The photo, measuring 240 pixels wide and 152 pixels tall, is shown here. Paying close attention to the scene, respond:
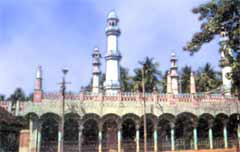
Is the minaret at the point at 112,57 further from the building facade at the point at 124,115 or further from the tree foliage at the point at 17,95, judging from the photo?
the tree foliage at the point at 17,95

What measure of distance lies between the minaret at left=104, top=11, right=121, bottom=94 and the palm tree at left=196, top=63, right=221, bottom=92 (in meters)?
8.43

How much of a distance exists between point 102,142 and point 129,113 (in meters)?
2.62

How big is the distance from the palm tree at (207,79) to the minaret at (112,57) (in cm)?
843

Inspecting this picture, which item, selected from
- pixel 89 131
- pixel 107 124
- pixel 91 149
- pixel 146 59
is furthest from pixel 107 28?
pixel 91 149

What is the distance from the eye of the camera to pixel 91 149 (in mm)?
25156

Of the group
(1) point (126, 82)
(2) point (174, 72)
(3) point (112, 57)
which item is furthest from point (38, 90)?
(1) point (126, 82)

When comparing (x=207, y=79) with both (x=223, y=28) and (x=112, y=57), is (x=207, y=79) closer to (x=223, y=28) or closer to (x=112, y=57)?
(x=112, y=57)

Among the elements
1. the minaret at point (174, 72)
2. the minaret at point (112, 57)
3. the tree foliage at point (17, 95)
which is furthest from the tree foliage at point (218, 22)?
the tree foliage at point (17, 95)

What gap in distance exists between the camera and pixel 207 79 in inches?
1550

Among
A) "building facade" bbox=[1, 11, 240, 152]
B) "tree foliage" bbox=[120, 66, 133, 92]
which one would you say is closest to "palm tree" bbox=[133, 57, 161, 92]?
"tree foliage" bbox=[120, 66, 133, 92]

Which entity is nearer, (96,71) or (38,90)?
(38,90)

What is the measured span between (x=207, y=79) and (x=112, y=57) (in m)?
9.88

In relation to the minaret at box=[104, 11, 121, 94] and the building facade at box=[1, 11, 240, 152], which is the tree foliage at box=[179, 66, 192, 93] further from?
the building facade at box=[1, 11, 240, 152]

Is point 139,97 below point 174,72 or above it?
below
